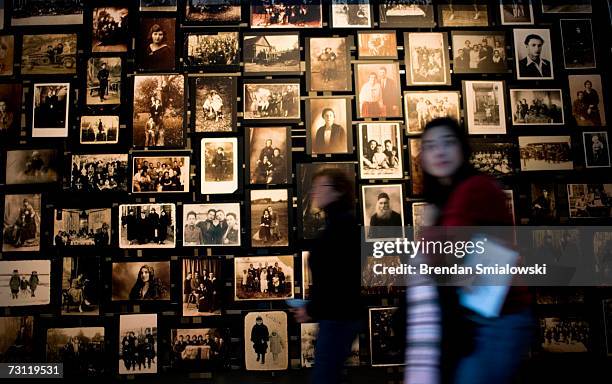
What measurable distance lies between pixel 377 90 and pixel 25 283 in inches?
132

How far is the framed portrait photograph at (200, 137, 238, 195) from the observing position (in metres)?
4.34

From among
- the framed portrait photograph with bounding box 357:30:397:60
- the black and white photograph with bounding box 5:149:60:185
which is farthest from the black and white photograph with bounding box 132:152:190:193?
the framed portrait photograph with bounding box 357:30:397:60

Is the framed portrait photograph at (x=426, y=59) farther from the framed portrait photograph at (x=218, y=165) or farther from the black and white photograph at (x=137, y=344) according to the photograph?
the black and white photograph at (x=137, y=344)

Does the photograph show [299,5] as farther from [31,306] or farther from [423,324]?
[423,324]

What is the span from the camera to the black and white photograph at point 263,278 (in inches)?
167

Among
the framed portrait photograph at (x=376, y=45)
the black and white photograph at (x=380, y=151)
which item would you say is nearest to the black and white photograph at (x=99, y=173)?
the black and white photograph at (x=380, y=151)

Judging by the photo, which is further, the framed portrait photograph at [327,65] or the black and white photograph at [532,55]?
the black and white photograph at [532,55]

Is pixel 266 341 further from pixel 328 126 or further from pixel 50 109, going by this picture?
pixel 50 109

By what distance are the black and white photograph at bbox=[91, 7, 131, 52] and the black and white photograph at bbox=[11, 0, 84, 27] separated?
0.54 ft

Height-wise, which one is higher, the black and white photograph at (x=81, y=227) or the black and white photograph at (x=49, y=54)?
the black and white photograph at (x=49, y=54)

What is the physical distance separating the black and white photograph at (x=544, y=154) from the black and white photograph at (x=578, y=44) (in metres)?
0.72

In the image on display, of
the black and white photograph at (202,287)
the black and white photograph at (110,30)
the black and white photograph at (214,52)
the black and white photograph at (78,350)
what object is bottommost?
the black and white photograph at (78,350)

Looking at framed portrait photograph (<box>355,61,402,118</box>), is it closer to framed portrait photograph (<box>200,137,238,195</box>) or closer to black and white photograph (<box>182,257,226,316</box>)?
framed portrait photograph (<box>200,137,238,195</box>)

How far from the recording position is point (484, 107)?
4504 mm
